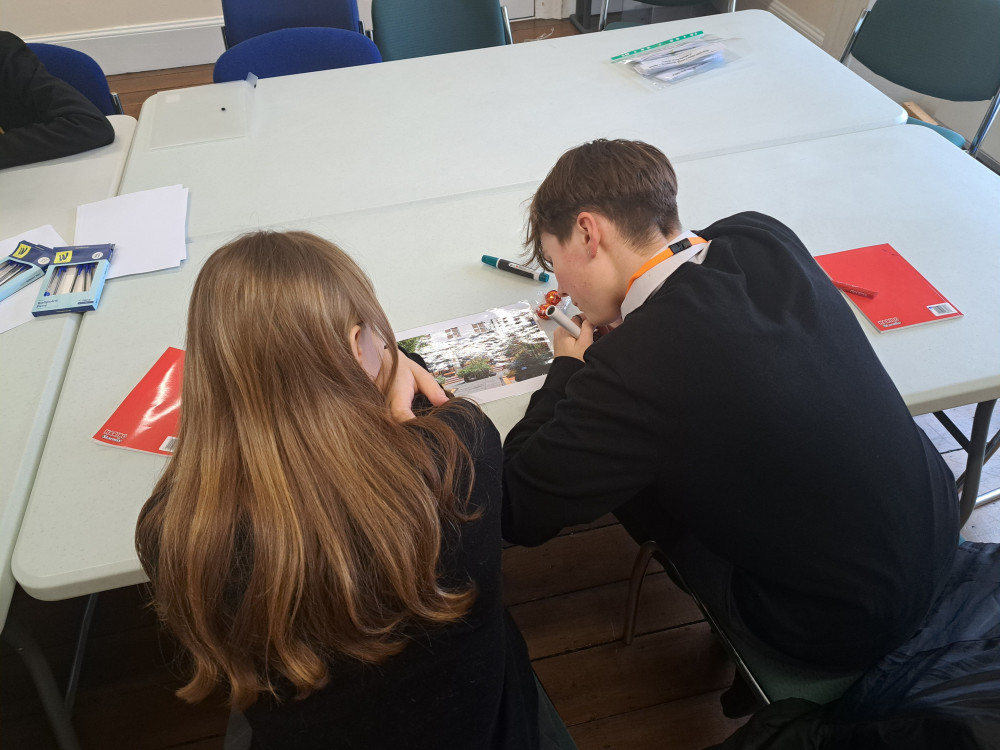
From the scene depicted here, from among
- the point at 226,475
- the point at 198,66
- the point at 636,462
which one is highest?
the point at 226,475

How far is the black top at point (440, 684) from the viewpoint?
0.79 meters

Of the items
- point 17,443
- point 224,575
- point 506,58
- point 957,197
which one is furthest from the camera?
point 506,58

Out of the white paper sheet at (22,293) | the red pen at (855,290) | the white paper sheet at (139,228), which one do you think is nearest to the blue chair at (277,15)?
the white paper sheet at (139,228)

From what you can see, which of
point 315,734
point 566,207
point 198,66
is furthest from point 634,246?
point 198,66

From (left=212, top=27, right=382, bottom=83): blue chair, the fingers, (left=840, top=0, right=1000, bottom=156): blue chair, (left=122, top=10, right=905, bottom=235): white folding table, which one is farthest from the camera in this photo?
(left=212, top=27, right=382, bottom=83): blue chair

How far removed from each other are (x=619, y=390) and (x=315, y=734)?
0.55 m

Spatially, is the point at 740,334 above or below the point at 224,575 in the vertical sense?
above

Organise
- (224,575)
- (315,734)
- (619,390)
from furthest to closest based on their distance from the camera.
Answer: (619,390)
(315,734)
(224,575)

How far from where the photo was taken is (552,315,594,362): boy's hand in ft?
3.96

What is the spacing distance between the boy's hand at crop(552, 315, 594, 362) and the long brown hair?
47cm

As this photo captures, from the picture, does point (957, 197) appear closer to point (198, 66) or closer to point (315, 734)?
point (315, 734)

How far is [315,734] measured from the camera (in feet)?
2.68

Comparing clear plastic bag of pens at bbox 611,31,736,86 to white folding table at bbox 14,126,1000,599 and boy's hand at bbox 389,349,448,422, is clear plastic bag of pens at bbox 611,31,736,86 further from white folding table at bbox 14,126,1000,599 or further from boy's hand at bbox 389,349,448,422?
boy's hand at bbox 389,349,448,422

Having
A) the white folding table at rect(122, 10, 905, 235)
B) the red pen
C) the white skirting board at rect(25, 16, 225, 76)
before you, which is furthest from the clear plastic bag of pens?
the white skirting board at rect(25, 16, 225, 76)
